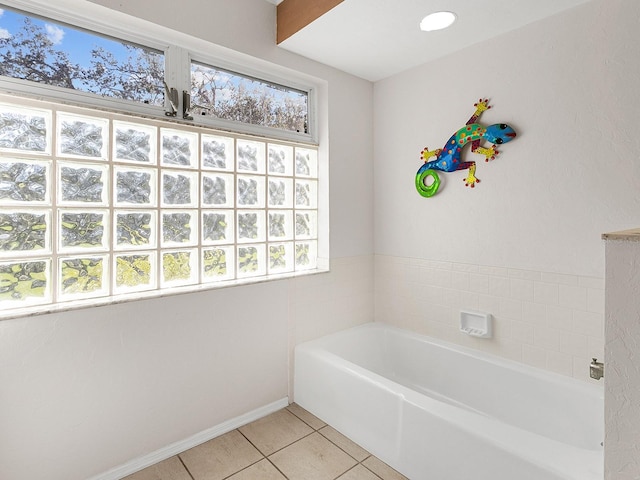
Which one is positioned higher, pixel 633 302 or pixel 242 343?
pixel 633 302

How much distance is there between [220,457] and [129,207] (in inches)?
53.4

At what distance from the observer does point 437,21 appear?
1851 millimetres

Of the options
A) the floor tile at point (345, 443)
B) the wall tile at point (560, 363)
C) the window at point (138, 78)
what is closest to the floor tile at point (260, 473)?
the floor tile at point (345, 443)

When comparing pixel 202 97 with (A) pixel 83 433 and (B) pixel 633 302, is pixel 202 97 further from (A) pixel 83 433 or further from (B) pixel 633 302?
(B) pixel 633 302

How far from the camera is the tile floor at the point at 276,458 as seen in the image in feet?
5.28

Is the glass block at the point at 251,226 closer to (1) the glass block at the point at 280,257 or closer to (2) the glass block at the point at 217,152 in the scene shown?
(1) the glass block at the point at 280,257

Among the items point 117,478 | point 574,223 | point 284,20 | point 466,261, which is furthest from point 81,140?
point 574,223

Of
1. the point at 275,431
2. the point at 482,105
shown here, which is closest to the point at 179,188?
the point at 275,431

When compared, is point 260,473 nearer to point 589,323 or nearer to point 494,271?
point 494,271

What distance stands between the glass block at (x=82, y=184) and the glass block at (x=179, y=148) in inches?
12.4

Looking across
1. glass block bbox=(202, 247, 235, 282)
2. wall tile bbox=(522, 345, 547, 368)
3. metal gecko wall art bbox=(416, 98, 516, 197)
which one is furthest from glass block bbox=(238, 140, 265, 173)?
wall tile bbox=(522, 345, 547, 368)

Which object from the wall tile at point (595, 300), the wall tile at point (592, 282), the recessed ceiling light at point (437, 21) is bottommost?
the wall tile at point (595, 300)

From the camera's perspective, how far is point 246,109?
2176 mm

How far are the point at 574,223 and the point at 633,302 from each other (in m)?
1.10
